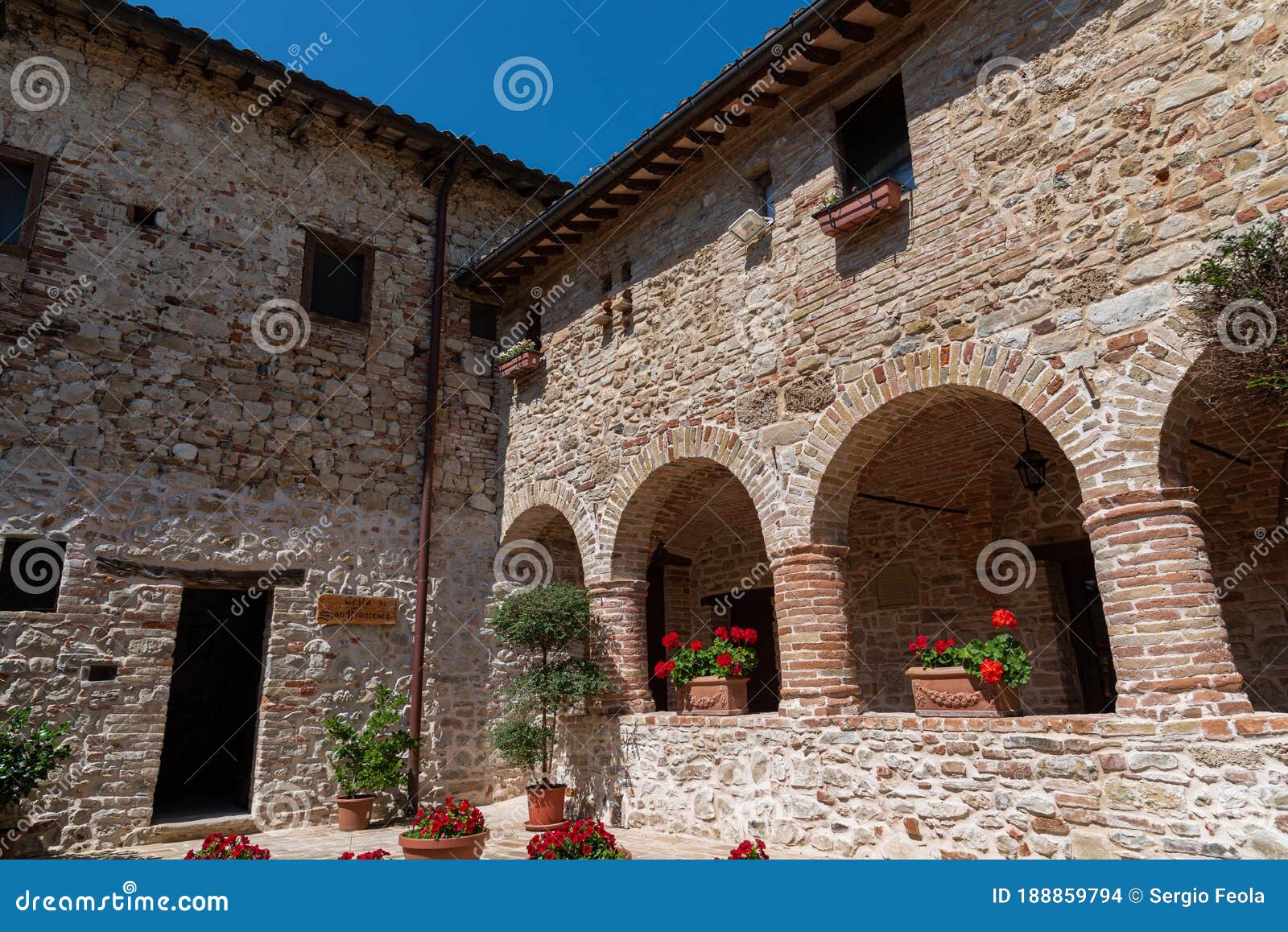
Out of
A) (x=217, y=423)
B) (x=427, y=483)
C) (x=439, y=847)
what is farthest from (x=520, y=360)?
(x=439, y=847)

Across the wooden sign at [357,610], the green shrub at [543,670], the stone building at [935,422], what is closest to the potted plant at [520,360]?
the stone building at [935,422]

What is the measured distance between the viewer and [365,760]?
8.48m

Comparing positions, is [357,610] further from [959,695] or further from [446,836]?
[959,695]

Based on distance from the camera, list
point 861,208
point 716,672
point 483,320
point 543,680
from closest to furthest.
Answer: point 861,208 → point 716,672 → point 543,680 → point 483,320

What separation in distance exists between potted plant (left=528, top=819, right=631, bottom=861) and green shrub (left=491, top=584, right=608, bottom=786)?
10.1 ft

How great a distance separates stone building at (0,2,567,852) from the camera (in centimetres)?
768

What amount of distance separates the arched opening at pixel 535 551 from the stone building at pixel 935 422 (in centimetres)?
6

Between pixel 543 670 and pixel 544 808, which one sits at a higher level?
pixel 543 670

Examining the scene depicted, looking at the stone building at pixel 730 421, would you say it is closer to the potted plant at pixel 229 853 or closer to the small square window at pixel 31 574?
the small square window at pixel 31 574

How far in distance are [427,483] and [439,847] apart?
15.8 ft

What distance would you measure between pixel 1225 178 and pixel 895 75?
2.85m

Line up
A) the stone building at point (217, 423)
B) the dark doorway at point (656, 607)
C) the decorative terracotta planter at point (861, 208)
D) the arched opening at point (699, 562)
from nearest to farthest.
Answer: the decorative terracotta planter at point (861, 208), the stone building at point (217, 423), the arched opening at point (699, 562), the dark doorway at point (656, 607)

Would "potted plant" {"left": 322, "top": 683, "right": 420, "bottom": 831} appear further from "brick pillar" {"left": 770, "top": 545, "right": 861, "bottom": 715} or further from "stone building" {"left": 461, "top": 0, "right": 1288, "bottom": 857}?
"brick pillar" {"left": 770, "top": 545, "right": 861, "bottom": 715}

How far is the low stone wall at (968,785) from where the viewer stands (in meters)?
4.42
